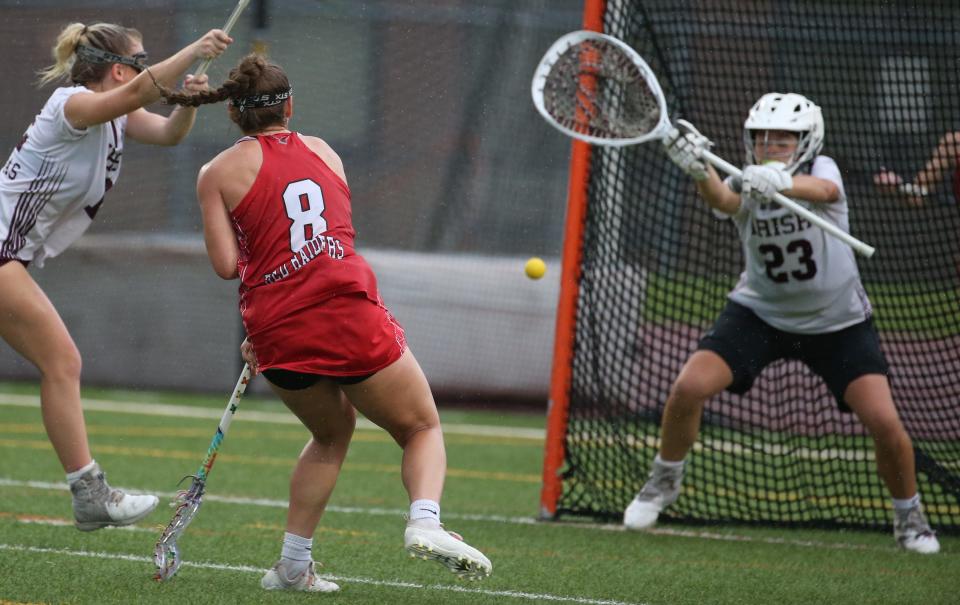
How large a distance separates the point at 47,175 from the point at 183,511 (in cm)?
146

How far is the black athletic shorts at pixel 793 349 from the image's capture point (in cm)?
575

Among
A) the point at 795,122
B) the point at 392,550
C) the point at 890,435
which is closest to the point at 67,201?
the point at 392,550

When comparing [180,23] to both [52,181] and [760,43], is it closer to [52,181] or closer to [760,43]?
[760,43]

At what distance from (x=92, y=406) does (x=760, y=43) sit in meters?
6.01

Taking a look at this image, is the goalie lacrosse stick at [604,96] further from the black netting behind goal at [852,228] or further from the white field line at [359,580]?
the white field line at [359,580]

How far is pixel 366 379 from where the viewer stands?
4.02 m

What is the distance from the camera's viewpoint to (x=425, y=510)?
3.97 m

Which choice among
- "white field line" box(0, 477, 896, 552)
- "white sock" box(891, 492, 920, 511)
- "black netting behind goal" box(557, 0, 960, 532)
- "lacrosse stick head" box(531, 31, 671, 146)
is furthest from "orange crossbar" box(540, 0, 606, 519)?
"white sock" box(891, 492, 920, 511)

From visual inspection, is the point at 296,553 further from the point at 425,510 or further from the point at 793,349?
→ the point at 793,349

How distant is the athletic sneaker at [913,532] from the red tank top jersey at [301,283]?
9.32 ft

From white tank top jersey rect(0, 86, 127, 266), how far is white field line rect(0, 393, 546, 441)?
486 cm

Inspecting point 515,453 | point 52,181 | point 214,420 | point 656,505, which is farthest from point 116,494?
point 214,420

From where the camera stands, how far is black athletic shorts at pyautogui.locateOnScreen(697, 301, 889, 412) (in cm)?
575

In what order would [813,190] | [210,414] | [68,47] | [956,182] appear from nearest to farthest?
[68,47] < [813,190] < [956,182] < [210,414]
